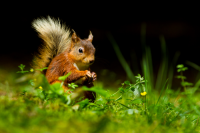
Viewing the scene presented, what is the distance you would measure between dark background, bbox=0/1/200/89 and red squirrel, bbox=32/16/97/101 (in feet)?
9.74

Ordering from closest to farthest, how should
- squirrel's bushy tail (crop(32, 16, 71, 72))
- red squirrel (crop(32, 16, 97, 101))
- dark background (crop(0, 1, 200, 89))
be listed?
red squirrel (crop(32, 16, 97, 101)) < squirrel's bushy tail (crop(32, 16, 71, 72)) < dark background (crop(0, 1, 200, 89))

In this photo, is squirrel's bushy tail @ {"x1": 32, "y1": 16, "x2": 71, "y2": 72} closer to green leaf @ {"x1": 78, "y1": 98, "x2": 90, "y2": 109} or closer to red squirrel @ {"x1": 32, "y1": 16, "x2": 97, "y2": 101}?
red squirrel @ {"x1": 32, "y1": 16, "x2": 97, "y2": 101}

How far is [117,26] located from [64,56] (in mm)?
4597

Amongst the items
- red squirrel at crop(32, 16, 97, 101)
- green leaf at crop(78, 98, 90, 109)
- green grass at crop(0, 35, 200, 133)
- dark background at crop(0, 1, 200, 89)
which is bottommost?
green grass at crop(0, 35, 200, 133)

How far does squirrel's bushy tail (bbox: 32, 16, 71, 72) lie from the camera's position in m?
2.30

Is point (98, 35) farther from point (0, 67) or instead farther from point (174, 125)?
point (174, 125)

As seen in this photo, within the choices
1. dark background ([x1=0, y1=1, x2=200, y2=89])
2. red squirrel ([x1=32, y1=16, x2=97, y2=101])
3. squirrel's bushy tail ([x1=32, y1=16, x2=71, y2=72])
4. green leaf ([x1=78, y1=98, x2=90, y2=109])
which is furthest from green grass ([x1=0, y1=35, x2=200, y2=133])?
dark background ([x1=0, y1=1, x2=200, y2=89])

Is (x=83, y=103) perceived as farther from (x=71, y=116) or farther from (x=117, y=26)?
(x=117, y=26)

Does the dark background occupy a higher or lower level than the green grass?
higher

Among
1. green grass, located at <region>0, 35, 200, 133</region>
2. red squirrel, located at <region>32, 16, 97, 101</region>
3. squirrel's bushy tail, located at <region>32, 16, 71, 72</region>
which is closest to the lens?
green grass, located at <region>0, 35, 200, 133</region>

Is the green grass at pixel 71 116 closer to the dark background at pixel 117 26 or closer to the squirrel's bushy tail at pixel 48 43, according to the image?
the squirrel's bushy tail at pixel 48 43

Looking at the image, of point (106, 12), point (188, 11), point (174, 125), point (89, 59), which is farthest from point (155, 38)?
point (174, 125)

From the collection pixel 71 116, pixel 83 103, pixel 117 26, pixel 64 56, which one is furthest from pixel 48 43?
pixel 117 26

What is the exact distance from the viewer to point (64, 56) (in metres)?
2.06
